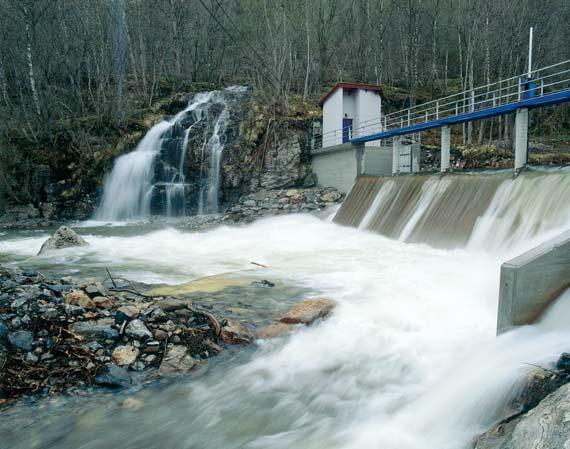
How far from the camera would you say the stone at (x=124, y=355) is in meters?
5.34

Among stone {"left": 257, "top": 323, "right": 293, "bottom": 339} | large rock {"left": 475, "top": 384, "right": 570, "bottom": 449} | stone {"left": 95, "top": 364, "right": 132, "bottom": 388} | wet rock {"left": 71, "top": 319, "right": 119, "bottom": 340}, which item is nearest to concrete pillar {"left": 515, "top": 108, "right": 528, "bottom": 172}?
stone {"left": 257, "top": 323, "right": 293, "bottom": 339}

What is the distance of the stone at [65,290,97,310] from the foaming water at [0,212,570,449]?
1.84 metres

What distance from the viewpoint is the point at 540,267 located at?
5469mm

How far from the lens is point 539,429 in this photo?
3.15 m

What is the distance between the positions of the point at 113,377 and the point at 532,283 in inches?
214

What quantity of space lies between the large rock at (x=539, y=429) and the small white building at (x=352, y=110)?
2142cm

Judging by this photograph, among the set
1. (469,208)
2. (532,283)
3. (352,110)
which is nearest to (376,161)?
(352,110)

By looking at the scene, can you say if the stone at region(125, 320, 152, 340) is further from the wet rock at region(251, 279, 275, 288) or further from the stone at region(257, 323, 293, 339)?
the wet rock at region(251, 279, 275, 288)

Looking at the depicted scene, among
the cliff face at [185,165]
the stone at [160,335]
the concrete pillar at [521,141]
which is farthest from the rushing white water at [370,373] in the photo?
the cliff face at [185,165]

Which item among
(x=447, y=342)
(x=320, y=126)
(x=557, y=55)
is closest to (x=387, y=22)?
(x=557, y=55)

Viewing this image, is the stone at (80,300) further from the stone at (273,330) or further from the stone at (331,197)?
the stone at (331,197)

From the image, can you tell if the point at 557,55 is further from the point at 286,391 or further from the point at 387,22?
the point at 286,391

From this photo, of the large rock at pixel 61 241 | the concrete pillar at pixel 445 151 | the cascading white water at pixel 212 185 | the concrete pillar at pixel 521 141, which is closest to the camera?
the concrete pillar at pixel 521 141

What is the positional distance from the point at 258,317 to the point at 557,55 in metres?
32.6
